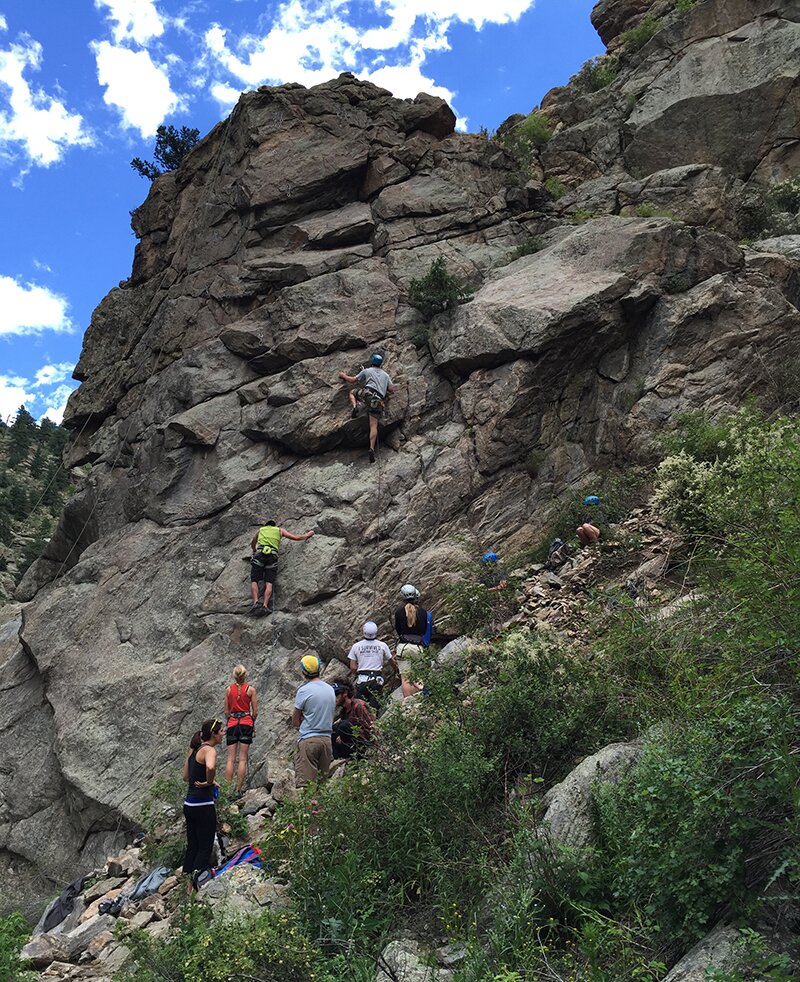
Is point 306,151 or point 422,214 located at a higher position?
point 306,151

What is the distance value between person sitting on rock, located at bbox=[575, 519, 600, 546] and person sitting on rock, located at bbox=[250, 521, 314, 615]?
17.5 ft

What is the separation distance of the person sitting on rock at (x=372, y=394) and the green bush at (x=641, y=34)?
53.1 ft

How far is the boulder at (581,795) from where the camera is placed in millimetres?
6125

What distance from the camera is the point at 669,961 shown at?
189 inches

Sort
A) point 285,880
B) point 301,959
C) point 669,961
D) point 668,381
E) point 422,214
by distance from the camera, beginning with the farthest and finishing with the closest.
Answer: point 422,214, point 668,381, point 285,880, point 301,959, point 669,961

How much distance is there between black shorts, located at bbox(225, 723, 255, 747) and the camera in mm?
11445

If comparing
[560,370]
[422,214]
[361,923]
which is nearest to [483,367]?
[560,370]

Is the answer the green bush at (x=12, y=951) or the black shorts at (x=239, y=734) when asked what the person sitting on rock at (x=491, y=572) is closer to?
the black shorts at (x=239, y=734)

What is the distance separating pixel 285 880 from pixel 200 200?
1857 centimetres

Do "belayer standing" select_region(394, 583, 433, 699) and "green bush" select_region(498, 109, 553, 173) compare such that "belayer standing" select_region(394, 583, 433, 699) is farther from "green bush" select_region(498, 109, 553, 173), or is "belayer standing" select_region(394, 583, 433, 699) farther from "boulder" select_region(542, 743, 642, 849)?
"green bush" select_region(498, 109, 553, 173)

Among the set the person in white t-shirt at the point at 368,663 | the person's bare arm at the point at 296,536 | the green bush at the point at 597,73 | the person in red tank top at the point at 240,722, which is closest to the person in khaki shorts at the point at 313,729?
the person in white t-shirt at the point at 368,663

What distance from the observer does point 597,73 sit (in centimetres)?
2562

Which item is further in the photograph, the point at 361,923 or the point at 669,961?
the point at 361,923

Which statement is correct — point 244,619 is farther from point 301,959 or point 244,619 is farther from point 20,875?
point 301,959
